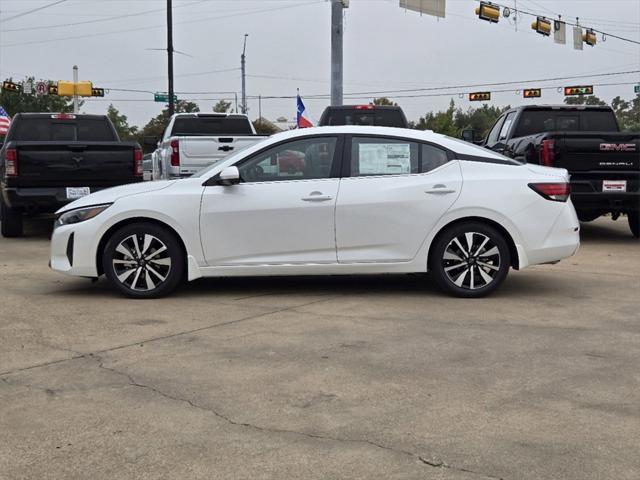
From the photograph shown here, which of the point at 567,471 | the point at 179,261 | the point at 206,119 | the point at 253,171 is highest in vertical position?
the point at 206,119

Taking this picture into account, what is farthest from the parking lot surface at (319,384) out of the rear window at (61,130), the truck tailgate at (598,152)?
the rear window at (61,130)

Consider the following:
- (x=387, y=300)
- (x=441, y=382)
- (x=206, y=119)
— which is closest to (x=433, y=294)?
(x=387, y=300)

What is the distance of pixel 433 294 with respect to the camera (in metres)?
7.17

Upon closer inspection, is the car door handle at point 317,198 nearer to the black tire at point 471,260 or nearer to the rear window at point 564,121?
the black tire at point 471,260

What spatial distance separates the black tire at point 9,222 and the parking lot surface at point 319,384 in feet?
15.4

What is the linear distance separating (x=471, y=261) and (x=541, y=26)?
2202 centimetres

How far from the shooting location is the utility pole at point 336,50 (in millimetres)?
18734

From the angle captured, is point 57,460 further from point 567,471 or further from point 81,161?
point 81,161

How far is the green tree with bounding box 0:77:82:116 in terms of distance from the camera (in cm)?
7975

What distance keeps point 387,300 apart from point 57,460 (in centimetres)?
396

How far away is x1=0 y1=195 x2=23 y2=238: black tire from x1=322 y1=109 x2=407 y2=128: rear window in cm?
583

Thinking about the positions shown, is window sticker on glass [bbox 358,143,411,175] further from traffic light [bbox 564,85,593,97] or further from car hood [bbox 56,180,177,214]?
traffic light [bbox 564,85,593,97]

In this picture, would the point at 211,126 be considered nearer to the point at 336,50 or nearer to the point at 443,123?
the point at 336,50

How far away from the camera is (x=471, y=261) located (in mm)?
6902
